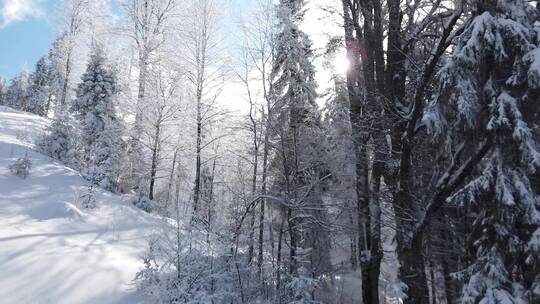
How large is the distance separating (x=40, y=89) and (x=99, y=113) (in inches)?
1318

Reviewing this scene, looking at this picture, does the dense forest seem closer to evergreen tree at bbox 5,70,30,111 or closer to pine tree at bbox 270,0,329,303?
pine tree at bbox 270,0,329,303

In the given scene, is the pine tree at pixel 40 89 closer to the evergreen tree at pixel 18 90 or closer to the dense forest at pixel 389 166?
the evergreen tree at pixel 18 90

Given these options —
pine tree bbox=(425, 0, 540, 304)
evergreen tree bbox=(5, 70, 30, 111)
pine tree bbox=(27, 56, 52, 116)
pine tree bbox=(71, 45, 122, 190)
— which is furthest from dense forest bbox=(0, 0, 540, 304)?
evergreen tree bbox=(5, 70, 30, 111)

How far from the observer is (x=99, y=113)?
22797 mm

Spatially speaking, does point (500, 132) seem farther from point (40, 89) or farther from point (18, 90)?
point (18, 90)

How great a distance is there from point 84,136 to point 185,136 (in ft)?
18.6

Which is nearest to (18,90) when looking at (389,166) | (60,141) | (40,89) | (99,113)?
(40,89)

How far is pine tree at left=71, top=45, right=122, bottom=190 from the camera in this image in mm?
20984

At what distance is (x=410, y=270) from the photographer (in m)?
7.39

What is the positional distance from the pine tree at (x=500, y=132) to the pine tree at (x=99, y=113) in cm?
1723

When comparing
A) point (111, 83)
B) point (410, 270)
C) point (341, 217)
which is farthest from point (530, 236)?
point (111, 83)

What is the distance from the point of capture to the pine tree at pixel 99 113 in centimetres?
2098

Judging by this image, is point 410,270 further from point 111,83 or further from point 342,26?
point 111,83

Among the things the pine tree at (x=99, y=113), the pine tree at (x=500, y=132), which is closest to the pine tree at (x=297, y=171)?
the pine tree at (x=500, y=132)
